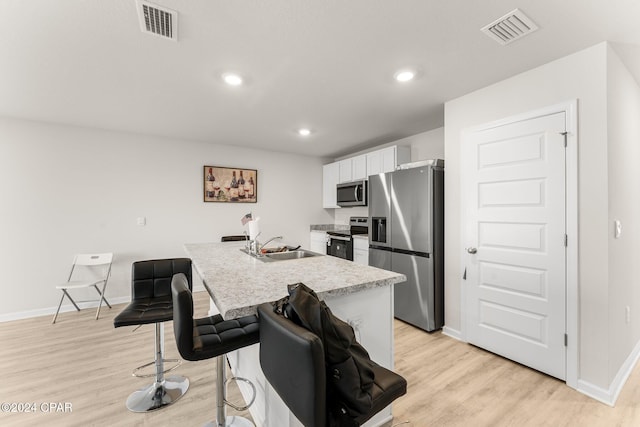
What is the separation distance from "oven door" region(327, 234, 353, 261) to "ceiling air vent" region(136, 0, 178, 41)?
336 cm

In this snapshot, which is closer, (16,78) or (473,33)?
(473,33)

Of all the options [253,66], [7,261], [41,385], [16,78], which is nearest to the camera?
[41,385]

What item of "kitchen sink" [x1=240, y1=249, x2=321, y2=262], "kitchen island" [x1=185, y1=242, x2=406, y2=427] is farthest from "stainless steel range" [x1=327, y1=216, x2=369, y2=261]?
"kitchen island" [x1=185, y1=242, x2=406, y2=427]

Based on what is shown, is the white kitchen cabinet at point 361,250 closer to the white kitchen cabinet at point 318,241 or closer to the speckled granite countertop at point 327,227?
the white kitchen cabinet at point 318,241

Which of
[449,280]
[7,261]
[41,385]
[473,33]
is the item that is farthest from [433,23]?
[7,261]

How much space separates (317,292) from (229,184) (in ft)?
12.7

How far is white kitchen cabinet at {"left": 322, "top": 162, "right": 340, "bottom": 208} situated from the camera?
17.3 feet

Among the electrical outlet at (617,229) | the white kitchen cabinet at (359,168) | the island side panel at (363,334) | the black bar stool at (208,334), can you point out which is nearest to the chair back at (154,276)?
the black bar stool at (208,334)

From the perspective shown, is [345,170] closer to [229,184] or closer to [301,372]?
[229,184]

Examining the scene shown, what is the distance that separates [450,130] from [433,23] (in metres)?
1.34

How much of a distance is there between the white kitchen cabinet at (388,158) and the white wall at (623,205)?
7.28 ft

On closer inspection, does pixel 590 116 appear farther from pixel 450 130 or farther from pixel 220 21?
pixel 220 21

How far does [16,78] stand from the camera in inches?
94.7

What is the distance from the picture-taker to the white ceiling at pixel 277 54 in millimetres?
1623
